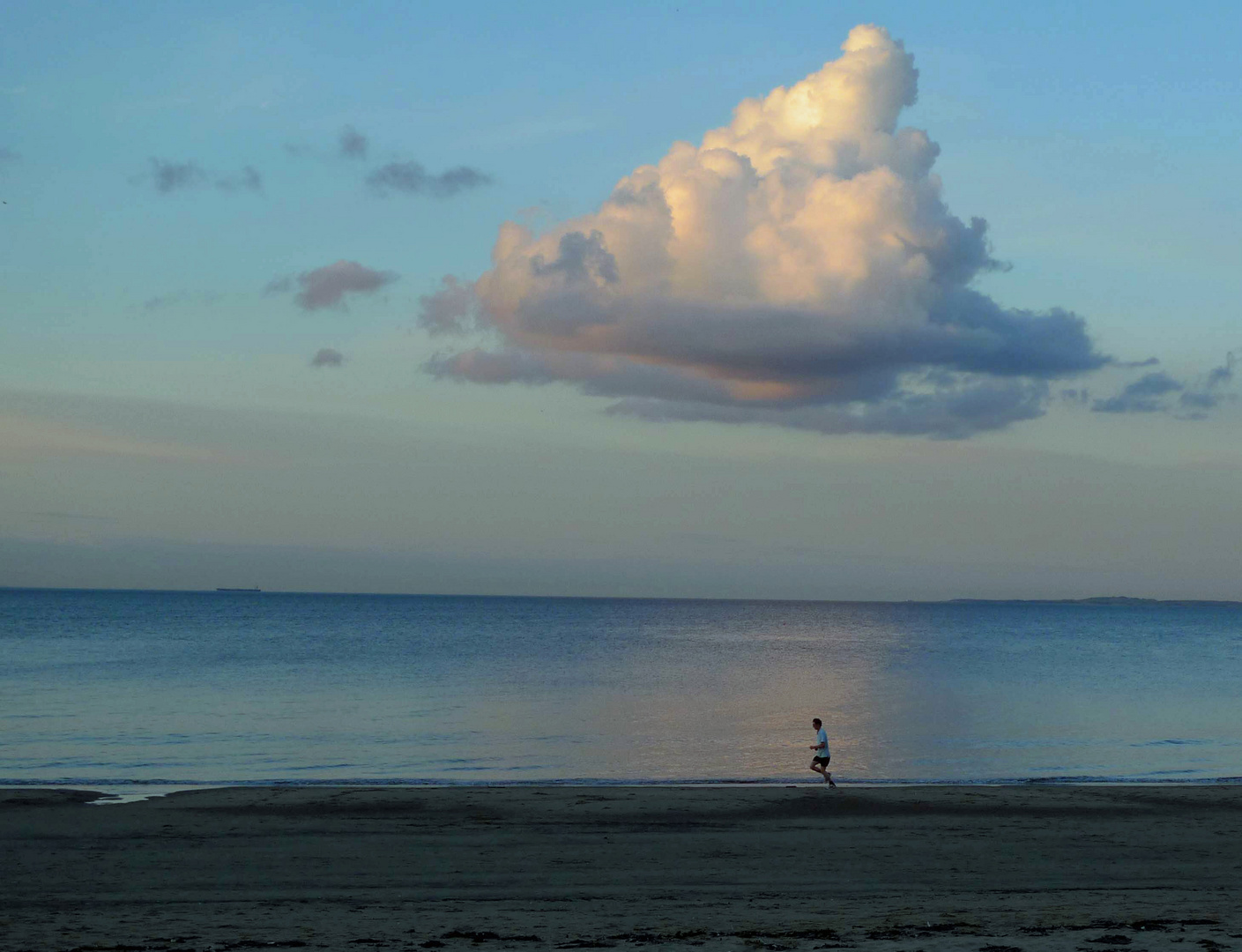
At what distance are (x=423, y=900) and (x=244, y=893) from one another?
8.27 ft

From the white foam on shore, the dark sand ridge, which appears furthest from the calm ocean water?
the dark sand ridge

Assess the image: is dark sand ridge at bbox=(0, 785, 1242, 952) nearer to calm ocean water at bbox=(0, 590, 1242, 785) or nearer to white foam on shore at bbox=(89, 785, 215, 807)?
white foam on shore at bbox=(89, 785, 215, 807)

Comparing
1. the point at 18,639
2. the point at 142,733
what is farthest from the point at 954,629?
the point at 142,733

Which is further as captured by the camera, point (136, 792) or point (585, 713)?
point (585, 713)

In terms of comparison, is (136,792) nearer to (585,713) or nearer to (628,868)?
(628,868)

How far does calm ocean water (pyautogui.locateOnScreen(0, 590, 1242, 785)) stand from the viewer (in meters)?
28.6

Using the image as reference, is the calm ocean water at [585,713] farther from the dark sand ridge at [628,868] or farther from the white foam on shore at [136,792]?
the dark sand ridge at [628,868]

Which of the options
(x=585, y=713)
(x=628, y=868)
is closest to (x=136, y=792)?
(x=628, y=868)

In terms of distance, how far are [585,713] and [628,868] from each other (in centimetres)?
2325

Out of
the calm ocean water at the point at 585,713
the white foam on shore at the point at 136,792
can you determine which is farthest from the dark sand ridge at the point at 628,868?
the calm ocean water at the point at 585,713

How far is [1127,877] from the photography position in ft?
53.9

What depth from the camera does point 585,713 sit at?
39781 millimetres

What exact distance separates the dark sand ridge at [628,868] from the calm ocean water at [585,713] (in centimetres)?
480

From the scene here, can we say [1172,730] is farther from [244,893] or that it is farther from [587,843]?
[244,893]
